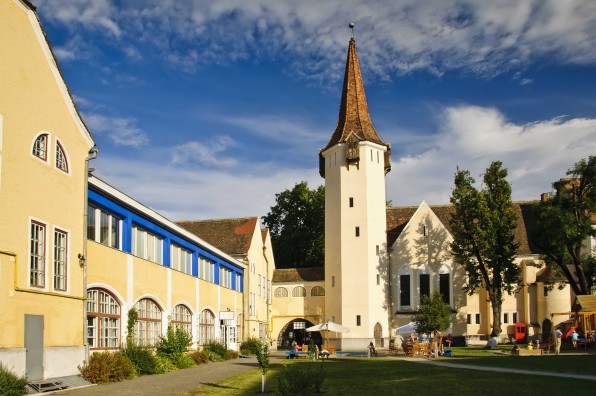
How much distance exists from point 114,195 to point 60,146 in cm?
410

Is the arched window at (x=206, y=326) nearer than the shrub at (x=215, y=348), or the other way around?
the shrub at (x=215, y=348)

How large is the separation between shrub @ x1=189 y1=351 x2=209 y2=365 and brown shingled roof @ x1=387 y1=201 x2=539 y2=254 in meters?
28.0

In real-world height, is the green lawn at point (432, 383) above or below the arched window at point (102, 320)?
below

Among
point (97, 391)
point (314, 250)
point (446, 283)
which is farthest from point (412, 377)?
point (314, 250)

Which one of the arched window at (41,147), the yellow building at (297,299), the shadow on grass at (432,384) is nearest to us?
the shadow on grass at (432,384)

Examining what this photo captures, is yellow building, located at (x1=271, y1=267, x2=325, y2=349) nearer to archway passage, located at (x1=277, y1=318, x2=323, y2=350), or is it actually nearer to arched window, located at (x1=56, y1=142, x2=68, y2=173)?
archway passage, located at (x1=277, y1=318, x2=323, y2=350)

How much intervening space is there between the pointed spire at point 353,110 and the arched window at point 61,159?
121 ft

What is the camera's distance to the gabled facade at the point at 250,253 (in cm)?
4925

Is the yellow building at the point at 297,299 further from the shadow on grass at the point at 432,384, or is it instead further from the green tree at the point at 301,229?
the shadow on grass at the point at 432,384

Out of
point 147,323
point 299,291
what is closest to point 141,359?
point 147,323

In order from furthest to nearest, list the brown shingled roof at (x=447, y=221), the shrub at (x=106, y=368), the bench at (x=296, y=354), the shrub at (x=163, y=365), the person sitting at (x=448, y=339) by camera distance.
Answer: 1. the brown shingled roof at (x=447, y=221)
2. the person sitting at (x=448, y=339)
3. the bench at (x=296, y=354)
4. the shrub at (x=163, y=365)
5. the shrub at (x=106, y=368)

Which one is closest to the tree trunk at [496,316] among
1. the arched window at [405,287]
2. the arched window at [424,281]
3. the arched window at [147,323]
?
the arched window at [424,281]

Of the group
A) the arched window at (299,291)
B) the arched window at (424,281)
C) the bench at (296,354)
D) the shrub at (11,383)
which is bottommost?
the bench at (296,354)

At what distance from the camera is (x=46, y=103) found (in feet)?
67.1
